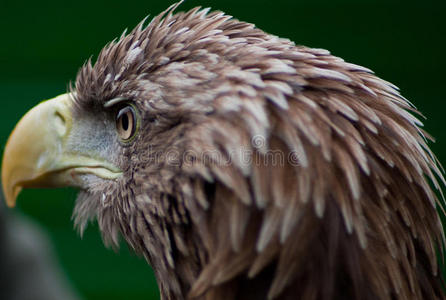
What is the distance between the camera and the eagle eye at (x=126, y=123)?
1.30 meters

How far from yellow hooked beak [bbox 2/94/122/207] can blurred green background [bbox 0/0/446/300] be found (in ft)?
4.52

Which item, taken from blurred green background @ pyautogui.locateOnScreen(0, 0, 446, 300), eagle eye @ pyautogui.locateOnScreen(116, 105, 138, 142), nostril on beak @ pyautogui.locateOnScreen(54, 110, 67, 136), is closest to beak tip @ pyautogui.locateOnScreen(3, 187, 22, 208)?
nostril on beak @ pyautogui.locateOnScreen(54, 110, 67, 136)

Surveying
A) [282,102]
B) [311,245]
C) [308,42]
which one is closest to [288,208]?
[311,245]

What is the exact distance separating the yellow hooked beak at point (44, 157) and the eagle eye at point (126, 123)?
109mm

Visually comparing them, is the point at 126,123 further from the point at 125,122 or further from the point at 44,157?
the point at 44,157

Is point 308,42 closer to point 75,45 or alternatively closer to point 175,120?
point 75,45

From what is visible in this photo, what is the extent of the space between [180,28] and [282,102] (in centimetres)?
40

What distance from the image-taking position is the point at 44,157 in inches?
56.4

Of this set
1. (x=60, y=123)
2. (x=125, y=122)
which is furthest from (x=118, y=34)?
(x=125, y=122)

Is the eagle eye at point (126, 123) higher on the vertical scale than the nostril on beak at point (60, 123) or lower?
higher

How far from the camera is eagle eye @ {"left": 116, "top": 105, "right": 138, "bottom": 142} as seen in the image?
1.30 meters

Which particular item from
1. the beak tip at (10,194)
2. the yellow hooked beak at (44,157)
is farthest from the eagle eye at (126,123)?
the beak tip at (10,194)

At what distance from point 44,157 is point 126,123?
270 millimetres

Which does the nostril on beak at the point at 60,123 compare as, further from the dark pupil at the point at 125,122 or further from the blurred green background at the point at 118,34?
the blurred green background at the point at 118,34
